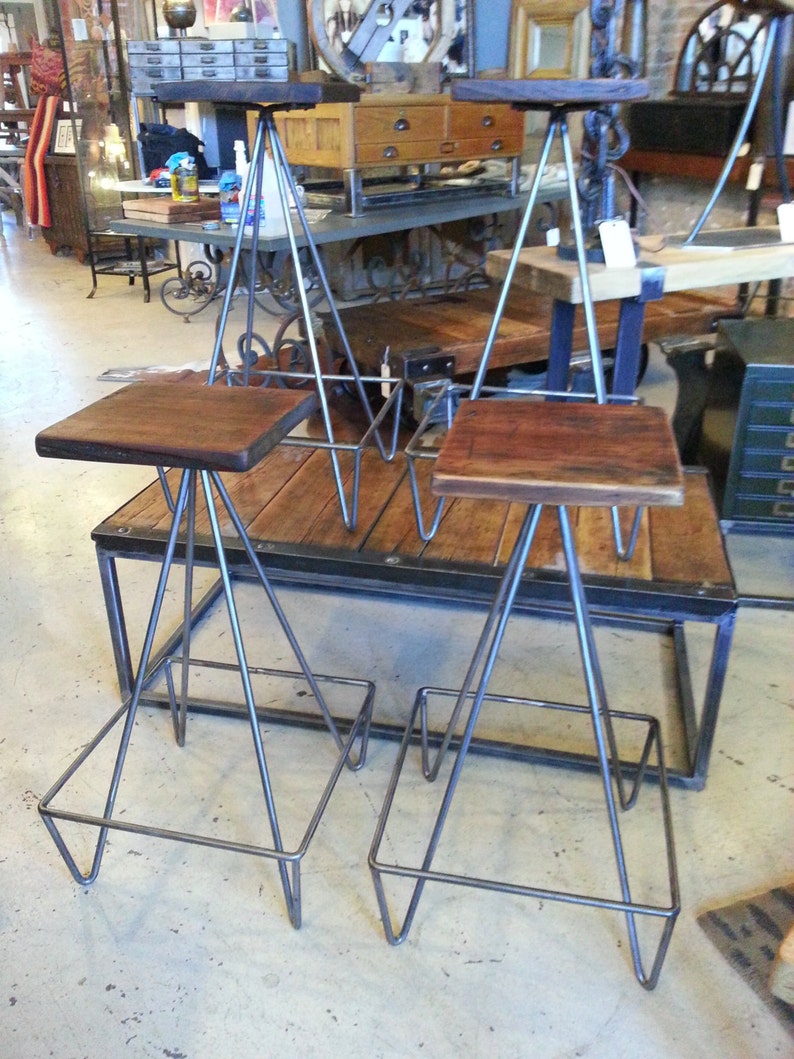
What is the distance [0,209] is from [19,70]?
1.43m

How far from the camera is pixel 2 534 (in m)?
2.56

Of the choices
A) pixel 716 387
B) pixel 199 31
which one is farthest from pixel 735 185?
pixel 199 31

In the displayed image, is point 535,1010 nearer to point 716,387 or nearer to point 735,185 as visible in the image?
point 716,387

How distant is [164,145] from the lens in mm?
4711

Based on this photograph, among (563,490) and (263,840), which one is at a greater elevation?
(563,490)

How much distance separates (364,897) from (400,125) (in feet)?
9.63

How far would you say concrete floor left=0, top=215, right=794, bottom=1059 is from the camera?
1.21 metres

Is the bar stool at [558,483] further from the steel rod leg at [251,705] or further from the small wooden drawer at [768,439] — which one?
the small wooden drawer at [768,439]

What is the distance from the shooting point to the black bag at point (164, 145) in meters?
4.71

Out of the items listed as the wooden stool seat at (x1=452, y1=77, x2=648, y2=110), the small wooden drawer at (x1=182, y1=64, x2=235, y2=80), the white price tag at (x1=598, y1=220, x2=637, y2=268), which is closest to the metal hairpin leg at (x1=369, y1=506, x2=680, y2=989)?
the wooden stool seat at (x1=452, y1=77, x2=648, y2=110)

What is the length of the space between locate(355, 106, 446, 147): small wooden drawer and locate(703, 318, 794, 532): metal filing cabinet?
166cm

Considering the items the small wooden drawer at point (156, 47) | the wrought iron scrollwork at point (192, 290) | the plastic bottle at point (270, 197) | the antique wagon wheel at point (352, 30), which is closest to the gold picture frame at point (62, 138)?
the wrought iron scrollwork at point (192, 290)

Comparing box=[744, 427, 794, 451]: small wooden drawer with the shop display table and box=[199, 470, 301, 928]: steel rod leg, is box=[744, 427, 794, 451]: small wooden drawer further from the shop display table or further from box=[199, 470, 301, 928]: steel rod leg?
box=[199, 470, 301, 928]: steel rod leg

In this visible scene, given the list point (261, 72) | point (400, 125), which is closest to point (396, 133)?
point (400, 125)
